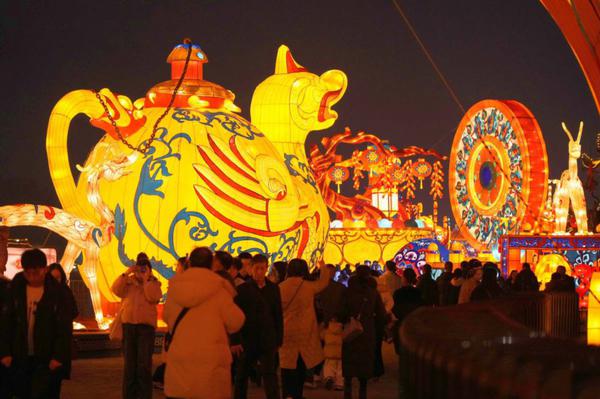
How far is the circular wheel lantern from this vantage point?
128 feet

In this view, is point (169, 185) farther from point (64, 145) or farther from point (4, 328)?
point (4, 328)

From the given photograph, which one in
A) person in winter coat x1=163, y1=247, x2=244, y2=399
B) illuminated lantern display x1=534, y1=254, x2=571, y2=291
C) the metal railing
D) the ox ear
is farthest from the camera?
illuminated lantern display x1=534, y1=254, x2=571, y2=291

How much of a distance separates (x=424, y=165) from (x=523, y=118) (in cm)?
639

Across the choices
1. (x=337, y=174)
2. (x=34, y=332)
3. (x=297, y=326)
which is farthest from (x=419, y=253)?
(x=34, y=332)

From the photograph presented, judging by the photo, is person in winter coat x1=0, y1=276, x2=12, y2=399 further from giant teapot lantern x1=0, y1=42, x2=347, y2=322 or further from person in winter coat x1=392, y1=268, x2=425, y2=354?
giant teapot lantern x1=0, y1=42, x2=347, y2=322

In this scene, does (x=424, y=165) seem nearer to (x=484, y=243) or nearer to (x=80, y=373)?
(x=484, y=243)

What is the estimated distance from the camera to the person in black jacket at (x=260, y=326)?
10.2 m

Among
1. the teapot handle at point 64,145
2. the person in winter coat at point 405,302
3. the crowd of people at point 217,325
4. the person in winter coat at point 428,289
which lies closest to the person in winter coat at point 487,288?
the crowd of people at point 217,325

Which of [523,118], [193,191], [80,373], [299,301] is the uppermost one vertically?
[523,118]

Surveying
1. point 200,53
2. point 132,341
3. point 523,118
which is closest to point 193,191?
point 200,53

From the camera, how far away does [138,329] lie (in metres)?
11.3

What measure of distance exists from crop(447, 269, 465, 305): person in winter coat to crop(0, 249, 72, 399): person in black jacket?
29.0 feet

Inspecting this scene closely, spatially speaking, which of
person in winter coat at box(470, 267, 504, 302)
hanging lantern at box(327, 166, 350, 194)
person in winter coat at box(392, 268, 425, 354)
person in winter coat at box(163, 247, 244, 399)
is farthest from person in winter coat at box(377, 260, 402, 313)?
hanging lantern at box(327, 166, 350, 194)

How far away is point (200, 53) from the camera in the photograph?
68.8 ft
